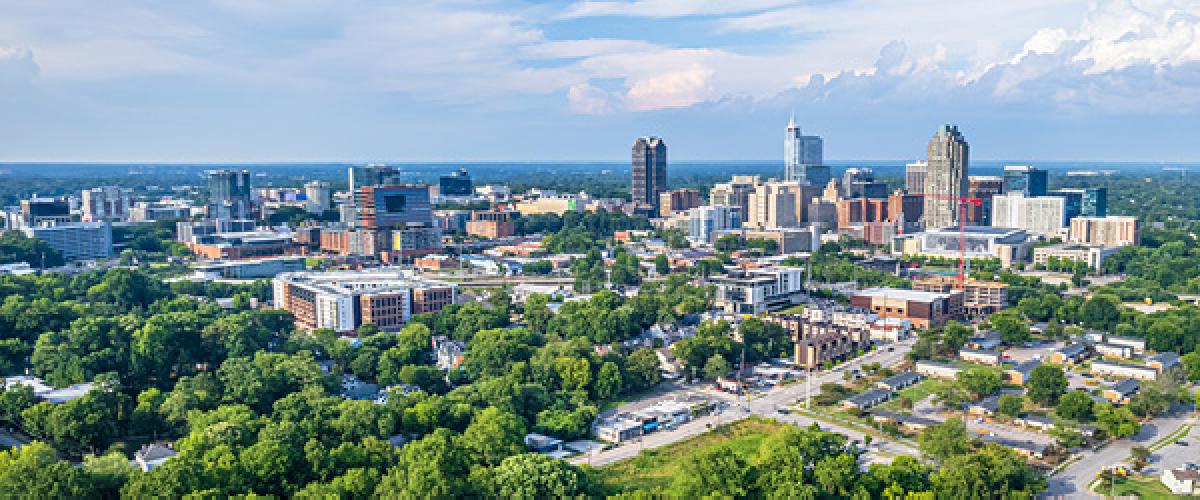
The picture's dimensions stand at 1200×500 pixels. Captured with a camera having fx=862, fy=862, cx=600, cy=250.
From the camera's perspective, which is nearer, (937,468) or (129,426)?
(937,468)

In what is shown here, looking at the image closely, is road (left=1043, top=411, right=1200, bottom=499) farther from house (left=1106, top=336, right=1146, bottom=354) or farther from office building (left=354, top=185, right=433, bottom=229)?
office building (left=354, top=185, right=433, bottom=229)

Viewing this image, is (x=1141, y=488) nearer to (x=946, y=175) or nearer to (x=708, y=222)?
(x=708, y=222)

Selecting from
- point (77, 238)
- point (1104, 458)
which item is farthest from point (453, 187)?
point (1104, 458)

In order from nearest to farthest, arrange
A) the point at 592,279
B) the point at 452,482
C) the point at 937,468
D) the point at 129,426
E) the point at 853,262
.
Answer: the point at 452,482 → the point at 937,468 → the point at 129,426 → the point at 592,279 → the point at 853,262

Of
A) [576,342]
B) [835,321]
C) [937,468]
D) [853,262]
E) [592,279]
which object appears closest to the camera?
[937,468]

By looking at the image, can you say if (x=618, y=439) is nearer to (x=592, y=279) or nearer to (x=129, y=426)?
(x=129, y=426)


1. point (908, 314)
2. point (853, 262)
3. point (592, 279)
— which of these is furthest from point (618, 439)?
point (853, 262)

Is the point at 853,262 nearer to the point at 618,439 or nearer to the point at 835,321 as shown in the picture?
the point at 835,321
